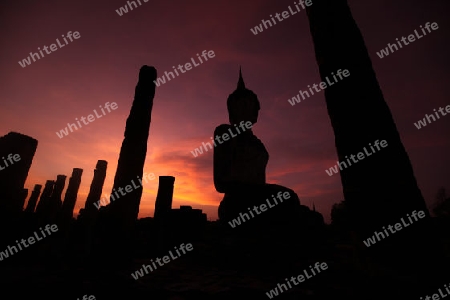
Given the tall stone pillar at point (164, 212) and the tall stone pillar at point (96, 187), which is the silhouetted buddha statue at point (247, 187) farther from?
the tall stone pillar at point (96, 187)

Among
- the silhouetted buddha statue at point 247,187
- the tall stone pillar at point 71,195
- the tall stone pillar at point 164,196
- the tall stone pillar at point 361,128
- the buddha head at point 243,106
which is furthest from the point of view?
the tall stone pillar at point 71,195

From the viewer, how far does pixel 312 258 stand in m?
5.66

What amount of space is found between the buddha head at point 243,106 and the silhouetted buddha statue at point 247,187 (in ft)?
1.09

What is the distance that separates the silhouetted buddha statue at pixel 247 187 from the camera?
679 cm

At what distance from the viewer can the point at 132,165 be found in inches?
266

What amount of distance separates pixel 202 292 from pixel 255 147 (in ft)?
16.6

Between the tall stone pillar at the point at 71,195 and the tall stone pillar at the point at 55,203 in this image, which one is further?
the tall stone pillar at the point at 55,203

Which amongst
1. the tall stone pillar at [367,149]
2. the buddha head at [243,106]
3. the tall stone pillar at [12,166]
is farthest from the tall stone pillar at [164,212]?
the tall stone pillar at [367,149]

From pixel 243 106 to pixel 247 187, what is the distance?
10.00ft

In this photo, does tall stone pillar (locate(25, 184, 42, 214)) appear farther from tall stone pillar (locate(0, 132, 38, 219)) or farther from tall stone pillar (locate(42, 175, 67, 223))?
tall stone pillar (locate(0, 132, 38, 219))

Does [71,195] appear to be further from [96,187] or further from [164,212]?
[164,212]

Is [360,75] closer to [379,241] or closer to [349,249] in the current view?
[379,241]

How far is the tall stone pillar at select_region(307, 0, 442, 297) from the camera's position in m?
2.09

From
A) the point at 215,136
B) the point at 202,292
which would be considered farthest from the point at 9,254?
the point at 215,136
